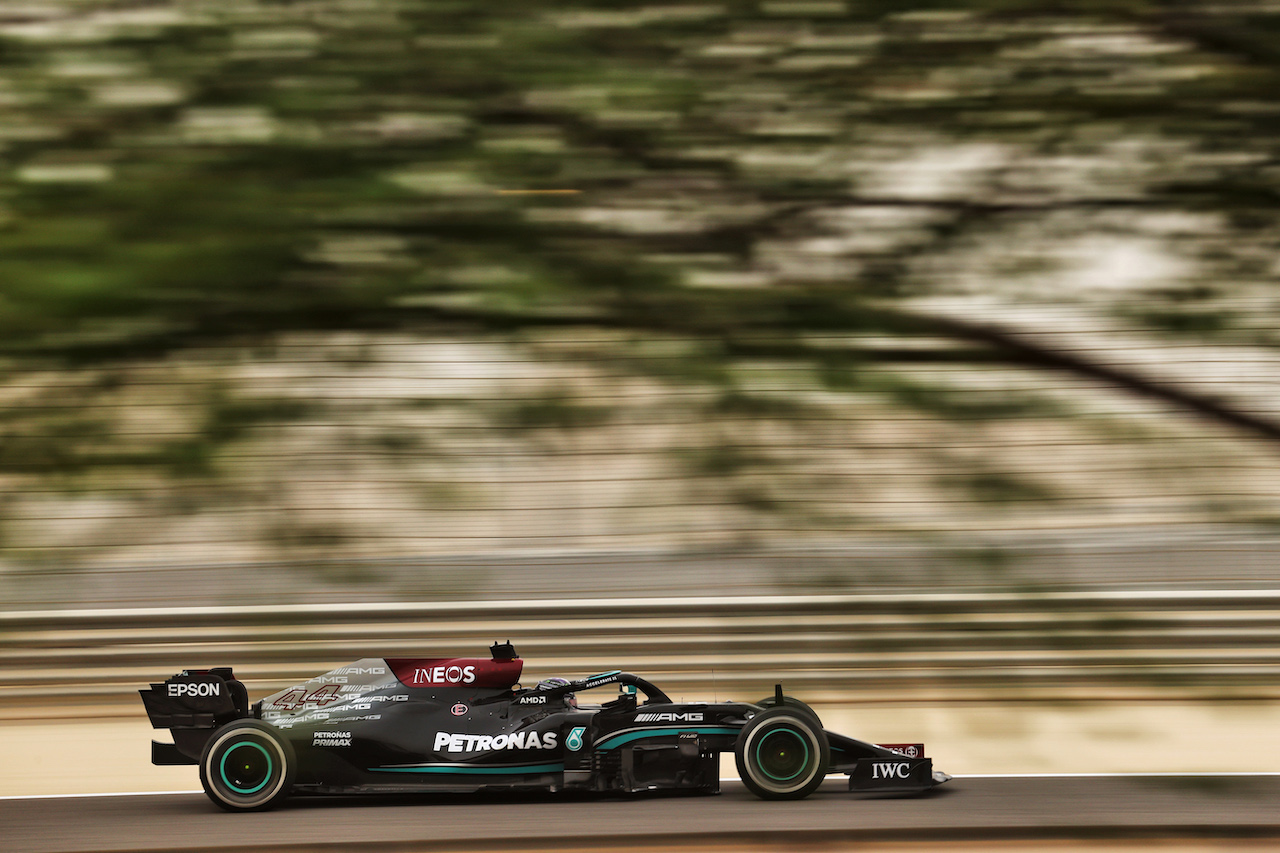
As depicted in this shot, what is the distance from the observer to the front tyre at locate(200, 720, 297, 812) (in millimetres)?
6145

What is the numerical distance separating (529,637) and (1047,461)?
8.97 metres

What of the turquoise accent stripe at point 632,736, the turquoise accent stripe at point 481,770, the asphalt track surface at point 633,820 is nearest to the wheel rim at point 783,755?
the asphalt track surface at point 633,820

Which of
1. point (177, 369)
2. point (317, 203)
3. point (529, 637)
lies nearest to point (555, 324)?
point (317, 203)

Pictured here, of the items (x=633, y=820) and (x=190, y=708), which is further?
(x=190, y=708)

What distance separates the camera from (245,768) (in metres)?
6.22

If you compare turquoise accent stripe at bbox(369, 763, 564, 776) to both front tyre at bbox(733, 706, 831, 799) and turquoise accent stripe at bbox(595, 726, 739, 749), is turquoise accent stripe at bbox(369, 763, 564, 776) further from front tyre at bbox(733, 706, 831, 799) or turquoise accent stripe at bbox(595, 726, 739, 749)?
front tyre at bbox(733, 706, 831, 799)

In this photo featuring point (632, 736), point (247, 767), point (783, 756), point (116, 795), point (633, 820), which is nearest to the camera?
point (633, 820)

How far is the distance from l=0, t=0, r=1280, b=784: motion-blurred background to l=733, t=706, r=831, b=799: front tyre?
494cm

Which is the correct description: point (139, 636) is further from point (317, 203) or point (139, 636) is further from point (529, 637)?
point (317, 203)

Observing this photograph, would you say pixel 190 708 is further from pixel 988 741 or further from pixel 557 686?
pixel 988 741

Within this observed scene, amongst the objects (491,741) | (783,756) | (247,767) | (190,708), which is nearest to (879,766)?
(783,756)

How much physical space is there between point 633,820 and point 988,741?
506 cm

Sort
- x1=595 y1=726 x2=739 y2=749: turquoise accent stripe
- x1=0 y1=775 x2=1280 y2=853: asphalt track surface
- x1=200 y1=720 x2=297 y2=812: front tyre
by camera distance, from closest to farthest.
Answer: x1=0 y1=775 x2=1280 y2=853: asphalt track surface → x1=595 y1=726 x2=739 y2=749: turquoise accent stripe → x1=200 y1=720 x2=297 y2=812: front tyre

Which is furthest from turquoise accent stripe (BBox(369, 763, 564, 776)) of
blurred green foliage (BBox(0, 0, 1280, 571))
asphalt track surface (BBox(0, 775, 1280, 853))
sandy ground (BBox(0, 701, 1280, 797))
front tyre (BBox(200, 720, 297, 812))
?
blurred green foliage (BBox(0, 0, 1280, 571))
